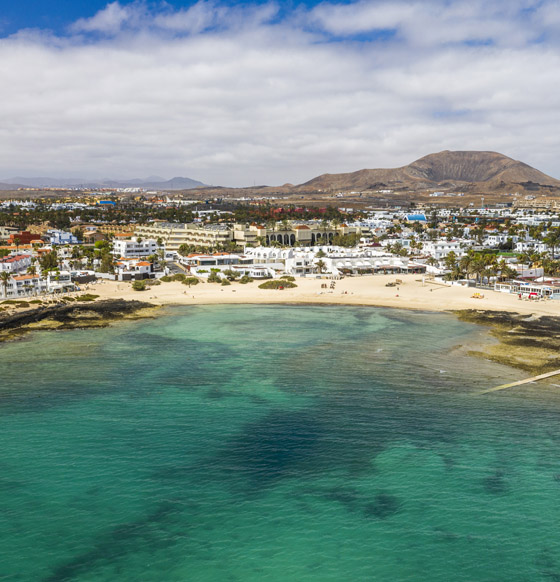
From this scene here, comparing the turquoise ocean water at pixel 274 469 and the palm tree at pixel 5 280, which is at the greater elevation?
the palm tree at pixel 5 280

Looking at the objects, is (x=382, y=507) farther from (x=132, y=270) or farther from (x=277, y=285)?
(x=132, y=270)

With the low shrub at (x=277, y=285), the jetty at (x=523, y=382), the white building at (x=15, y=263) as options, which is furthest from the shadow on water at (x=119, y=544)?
the white building at (x=15, y=263)

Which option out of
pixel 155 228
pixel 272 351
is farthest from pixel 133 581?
pixel 155 228

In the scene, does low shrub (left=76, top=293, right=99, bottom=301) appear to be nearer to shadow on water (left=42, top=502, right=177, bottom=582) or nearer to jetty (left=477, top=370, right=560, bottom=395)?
jetty (left=477, top=370, right=560, bottom=395)

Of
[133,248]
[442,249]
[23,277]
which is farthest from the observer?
[442,249]

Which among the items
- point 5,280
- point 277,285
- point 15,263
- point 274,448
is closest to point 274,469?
point 274,448

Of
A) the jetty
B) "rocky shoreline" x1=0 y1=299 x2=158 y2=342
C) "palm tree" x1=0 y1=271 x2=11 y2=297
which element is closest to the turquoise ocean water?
the jetty

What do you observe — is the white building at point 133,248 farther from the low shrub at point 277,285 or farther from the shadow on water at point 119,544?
the shadow on water at point 119,544
